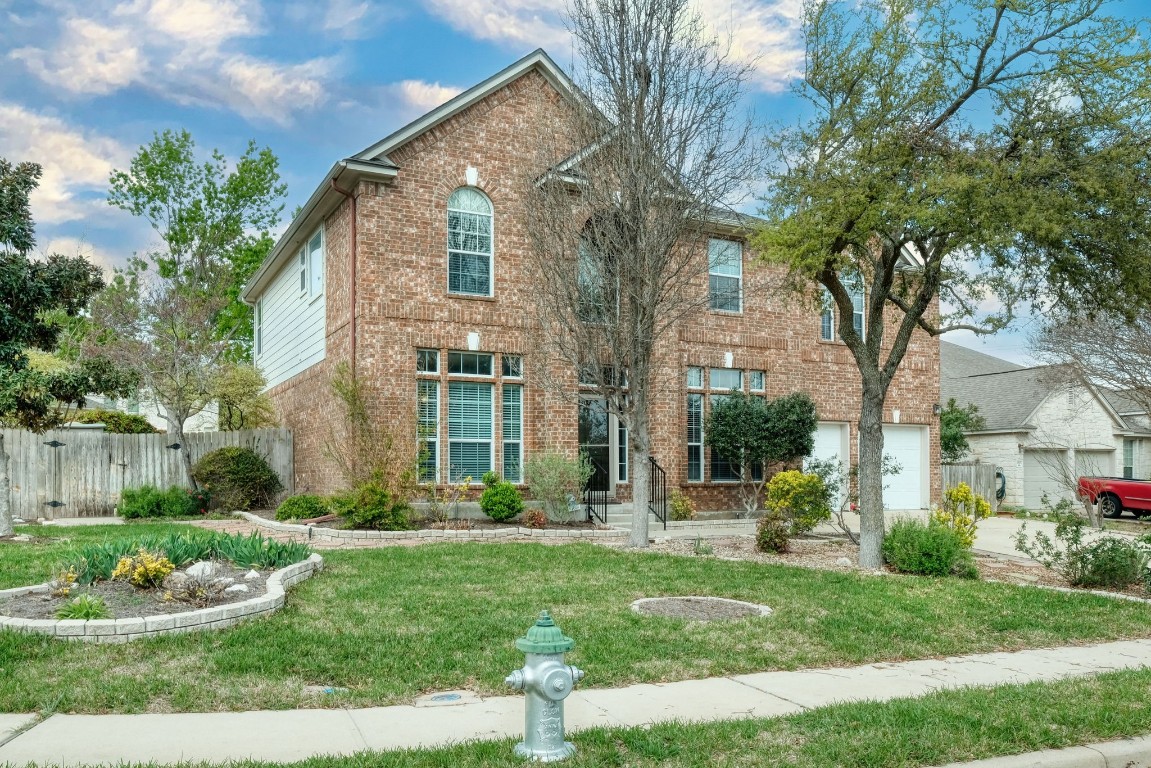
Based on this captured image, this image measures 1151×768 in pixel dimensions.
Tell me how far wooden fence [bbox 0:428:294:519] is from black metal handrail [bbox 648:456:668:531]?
26.6 feet

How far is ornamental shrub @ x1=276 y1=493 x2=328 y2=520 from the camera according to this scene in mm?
15523

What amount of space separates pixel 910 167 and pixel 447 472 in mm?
9470

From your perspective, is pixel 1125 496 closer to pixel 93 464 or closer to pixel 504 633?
pixel 504 633

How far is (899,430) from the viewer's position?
23.4 metres

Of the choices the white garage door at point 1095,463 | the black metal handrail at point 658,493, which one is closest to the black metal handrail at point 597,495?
the black metal handrail at point 658,493

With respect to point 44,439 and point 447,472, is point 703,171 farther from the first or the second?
point 44,439

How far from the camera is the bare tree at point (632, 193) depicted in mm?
13523

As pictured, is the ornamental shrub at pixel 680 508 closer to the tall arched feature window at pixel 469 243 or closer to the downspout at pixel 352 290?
the tall arched feature window at pixel 469 243

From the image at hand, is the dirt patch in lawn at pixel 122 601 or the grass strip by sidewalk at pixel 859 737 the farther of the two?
the dirt patch in lawn at pixel 122 601

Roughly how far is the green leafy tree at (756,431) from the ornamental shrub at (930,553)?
24.3 ft

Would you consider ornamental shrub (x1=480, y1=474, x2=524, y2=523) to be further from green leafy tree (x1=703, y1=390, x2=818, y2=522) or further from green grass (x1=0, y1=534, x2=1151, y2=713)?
green leafy tree (x1=703, y1=390, x2=818, y2=522)

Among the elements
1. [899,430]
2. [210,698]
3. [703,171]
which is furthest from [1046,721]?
[899,430]

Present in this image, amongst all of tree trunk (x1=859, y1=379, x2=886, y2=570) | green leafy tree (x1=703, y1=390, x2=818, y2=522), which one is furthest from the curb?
green leafy tree (x1=703, y1=390, x2=818, y2=522)

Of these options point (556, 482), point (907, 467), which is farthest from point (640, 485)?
point (907, 467)
